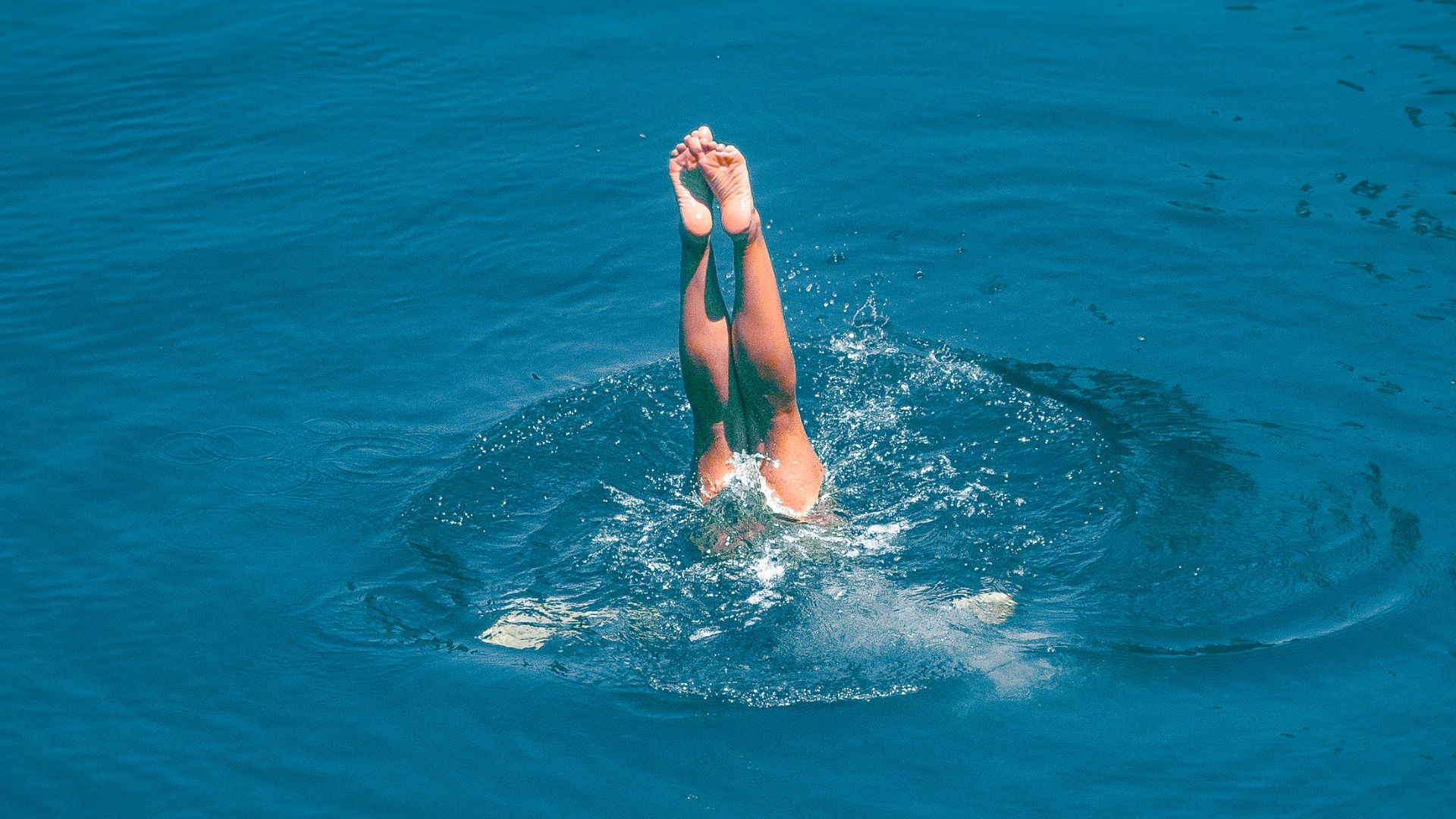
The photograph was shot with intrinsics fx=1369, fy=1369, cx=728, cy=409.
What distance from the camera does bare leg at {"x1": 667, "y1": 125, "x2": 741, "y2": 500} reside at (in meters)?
8.37

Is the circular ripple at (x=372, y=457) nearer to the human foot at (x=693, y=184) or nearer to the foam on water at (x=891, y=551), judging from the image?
the foam on water at (x=891, y=551)

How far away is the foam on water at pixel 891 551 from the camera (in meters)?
8.11

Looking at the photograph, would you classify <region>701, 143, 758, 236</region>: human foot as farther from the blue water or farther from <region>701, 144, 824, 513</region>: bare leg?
the blue water

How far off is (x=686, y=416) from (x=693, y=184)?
2370 mm

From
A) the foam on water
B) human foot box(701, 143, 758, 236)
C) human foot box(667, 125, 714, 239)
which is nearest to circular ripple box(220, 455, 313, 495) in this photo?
the foam on water

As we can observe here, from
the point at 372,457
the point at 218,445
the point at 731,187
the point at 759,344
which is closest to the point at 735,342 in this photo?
the point at 759,344

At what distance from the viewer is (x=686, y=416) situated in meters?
10.4

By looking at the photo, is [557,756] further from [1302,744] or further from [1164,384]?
[1164,384]

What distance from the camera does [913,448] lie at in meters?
Result: 9.87

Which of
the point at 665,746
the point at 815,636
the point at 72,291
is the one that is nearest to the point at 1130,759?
the point at 815,636

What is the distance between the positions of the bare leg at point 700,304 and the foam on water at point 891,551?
2.07 feet

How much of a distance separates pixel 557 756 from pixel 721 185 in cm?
347

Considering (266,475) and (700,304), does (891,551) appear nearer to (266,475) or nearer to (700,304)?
(700,304)

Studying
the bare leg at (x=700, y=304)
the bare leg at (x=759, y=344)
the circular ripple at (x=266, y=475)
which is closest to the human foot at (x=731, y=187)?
the bare leg at (x=759, y=344)
